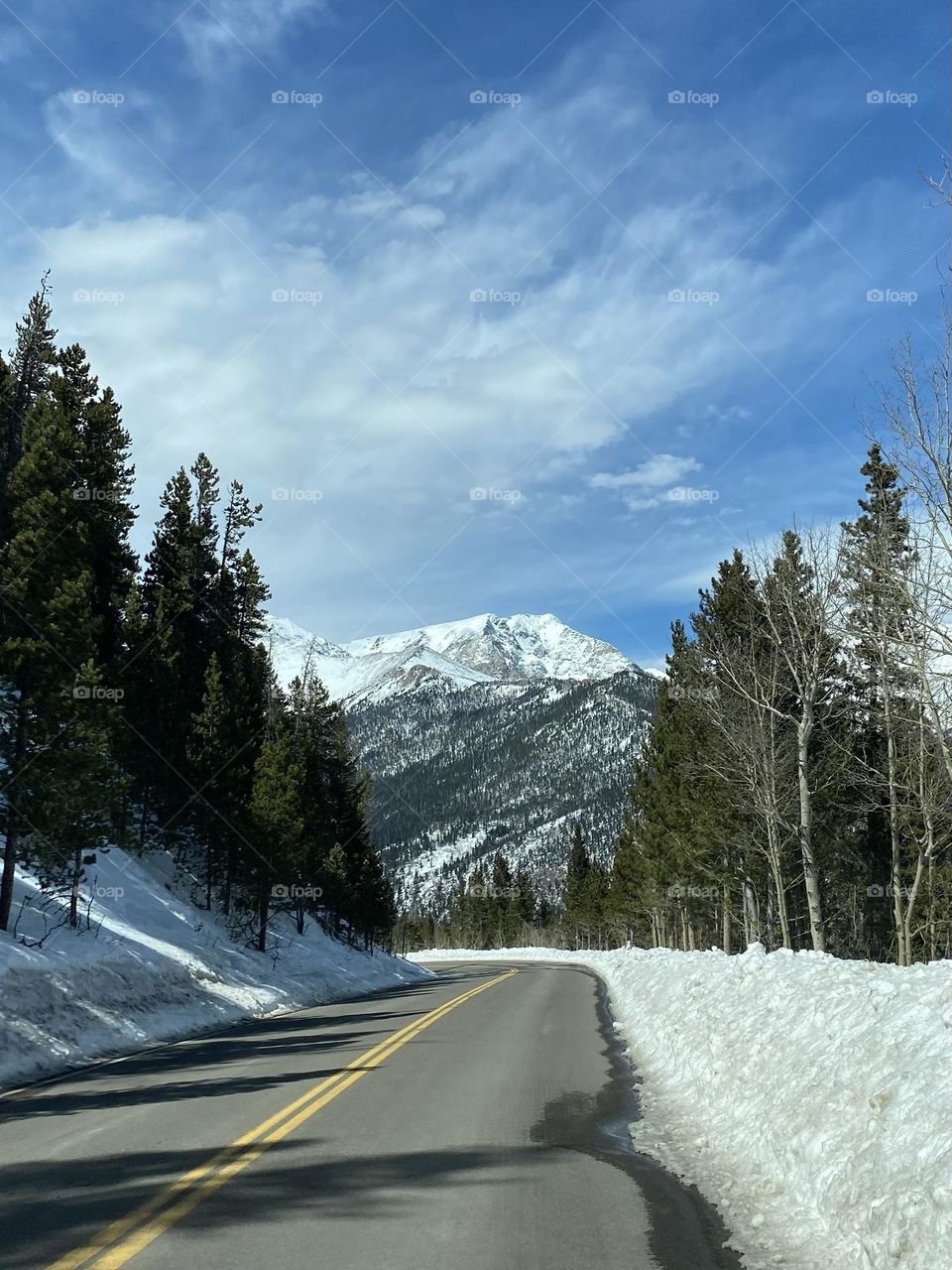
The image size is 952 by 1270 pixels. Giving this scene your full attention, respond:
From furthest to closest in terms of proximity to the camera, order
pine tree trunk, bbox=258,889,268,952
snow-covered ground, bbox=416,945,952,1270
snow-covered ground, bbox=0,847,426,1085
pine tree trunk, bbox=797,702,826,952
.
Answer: pine tree trunk, bbox=258,889,268,952, pine tree trunk, bbox=797,702,826,952, snow-covered ground, bbox=0,847,426,1085, snow-covered ground, bbox=416,945,952,1270

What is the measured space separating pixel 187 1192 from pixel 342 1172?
46.6 inches

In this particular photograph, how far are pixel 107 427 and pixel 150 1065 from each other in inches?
1047

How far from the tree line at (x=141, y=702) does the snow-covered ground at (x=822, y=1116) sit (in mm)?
14447

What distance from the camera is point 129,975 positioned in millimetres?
19391

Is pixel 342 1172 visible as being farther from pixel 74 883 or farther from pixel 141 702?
pixel 141 702

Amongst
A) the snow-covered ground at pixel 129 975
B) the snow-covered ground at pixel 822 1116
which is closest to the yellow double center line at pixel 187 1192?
the snow-covered ground at pixel 822 1116

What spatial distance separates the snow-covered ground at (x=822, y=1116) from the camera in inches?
193

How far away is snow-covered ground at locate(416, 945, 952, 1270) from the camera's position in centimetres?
489

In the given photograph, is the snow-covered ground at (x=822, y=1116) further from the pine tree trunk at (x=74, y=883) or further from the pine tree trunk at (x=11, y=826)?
the pine tree trunk at (x=11, y=826)

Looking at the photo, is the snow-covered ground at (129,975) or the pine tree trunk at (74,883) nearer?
the snow-covered ground at (129,975)

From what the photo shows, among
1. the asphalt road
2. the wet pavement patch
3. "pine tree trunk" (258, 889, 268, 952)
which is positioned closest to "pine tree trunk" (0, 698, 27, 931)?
the asphalt road

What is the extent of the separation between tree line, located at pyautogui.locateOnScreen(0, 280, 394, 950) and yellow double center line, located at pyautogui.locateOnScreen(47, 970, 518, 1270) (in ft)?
37.9

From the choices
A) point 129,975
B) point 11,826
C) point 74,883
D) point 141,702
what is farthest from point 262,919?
point 11,826

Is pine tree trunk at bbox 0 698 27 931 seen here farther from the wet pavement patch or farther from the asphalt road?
the wet pavement patch
